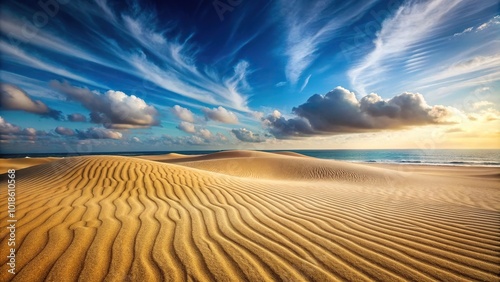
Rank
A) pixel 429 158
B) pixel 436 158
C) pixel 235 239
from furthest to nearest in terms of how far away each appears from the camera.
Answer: pixel 429 158
pixel 436 158
pixel 235 239

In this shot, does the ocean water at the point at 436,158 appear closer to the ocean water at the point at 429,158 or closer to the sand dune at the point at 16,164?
the ocean water at the point at 429,158

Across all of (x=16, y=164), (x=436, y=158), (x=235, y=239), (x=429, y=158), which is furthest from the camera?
(x=429, y=158)

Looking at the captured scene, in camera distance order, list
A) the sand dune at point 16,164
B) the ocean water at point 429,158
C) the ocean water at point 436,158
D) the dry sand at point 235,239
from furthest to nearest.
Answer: the ocean water at point 429,158 < the ocean water at point 436,158 < the sand dune at point 16,164 < the dry sand at point 235,239

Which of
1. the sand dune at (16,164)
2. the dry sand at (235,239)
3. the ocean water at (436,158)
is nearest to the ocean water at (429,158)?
the ocean water at (436,158)

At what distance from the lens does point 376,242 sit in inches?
104

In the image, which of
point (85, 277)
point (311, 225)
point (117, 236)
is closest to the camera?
point (85, 277)

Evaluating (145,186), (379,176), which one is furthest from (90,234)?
(379,176)

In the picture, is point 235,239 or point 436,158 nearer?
point 235,239

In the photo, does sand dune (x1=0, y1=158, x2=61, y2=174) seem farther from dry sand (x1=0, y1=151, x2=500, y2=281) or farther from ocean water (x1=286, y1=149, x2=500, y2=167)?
ocean water (x1=286, y1=149, x2=500, y2=167)

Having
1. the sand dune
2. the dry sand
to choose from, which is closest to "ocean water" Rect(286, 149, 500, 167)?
the dry sand

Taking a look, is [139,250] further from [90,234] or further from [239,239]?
[239,239]

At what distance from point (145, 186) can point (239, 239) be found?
369cm

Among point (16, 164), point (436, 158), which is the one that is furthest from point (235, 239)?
point (436, 158)

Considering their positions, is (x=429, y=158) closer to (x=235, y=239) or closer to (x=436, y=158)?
(x=436, y=158)
